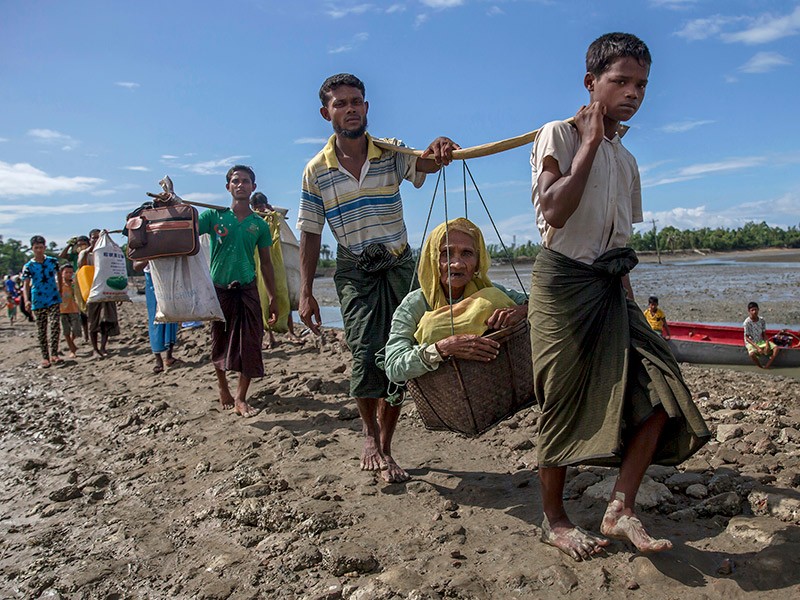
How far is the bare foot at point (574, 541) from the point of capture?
8.73 feet

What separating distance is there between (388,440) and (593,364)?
5.65ft

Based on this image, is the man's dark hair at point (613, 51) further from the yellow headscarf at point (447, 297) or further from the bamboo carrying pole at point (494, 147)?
the yellow headscarf at point (447, 297)

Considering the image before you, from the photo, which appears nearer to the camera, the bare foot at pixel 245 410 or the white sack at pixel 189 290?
the white sack at pixel 189 290

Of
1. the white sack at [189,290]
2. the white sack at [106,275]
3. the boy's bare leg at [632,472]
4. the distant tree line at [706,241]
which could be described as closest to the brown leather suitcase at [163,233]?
the white sack at [189,290]

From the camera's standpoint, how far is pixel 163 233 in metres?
5.60

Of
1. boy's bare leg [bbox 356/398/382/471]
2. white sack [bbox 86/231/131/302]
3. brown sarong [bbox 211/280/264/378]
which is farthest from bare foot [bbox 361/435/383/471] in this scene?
white sack [bbox 86/231/131/302]

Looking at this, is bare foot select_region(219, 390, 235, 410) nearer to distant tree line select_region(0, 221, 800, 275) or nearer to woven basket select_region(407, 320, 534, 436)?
woven basket select_region(407, 320, 534, 436)

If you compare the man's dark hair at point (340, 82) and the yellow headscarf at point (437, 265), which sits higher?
the man's dark hair at point (340, 82)

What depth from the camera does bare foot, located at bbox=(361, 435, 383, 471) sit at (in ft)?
13.0

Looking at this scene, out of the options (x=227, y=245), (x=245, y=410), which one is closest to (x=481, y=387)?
(x=245, y=410)

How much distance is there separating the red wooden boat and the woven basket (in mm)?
8226

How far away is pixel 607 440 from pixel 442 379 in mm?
798

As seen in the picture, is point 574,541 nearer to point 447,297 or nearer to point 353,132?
point 447,297

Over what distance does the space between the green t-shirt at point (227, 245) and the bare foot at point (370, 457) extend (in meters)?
2.40
